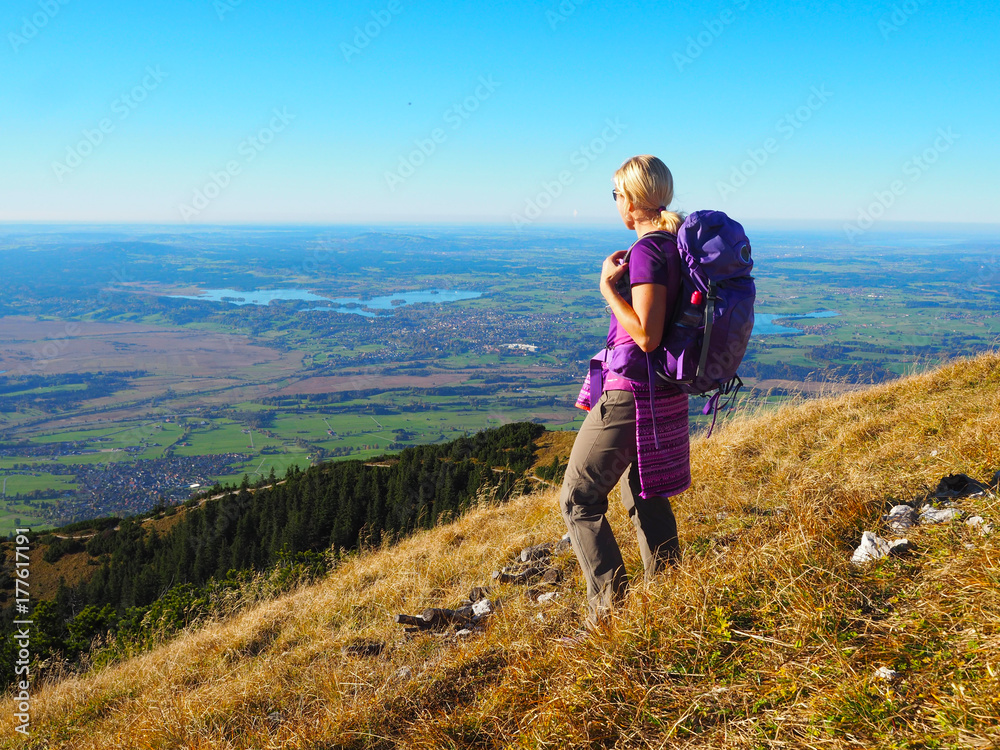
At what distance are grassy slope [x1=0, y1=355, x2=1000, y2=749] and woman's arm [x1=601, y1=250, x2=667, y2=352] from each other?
1.09m

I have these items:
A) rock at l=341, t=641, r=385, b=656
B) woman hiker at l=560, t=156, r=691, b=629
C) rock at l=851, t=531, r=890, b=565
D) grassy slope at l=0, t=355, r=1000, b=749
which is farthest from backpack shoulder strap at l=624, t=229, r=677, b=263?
rock at l=341, t=641, r=385, b=656

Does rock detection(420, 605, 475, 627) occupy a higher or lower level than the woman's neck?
lower

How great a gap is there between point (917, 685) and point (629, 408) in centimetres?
127

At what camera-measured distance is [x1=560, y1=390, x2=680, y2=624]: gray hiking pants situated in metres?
2.36

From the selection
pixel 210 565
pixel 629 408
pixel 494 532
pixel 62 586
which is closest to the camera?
pixel 629 408


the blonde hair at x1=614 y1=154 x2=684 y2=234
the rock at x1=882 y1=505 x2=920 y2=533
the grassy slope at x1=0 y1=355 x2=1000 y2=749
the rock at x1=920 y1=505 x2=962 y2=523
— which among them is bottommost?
the grassy slope at x1=0 y1=355 x2=1000 y2=749

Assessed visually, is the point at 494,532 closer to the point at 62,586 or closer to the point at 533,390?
the point at 62,586

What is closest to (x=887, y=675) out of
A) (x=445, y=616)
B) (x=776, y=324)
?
(x=445, y=616)

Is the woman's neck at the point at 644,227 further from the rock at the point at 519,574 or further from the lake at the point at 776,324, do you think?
the lake at the point at 776,324

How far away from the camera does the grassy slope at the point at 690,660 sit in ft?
5.43

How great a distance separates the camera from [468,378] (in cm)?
7350

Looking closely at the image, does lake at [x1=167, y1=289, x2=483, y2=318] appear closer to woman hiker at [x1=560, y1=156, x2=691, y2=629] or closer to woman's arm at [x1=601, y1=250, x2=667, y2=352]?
woman hiker at [x1=560, y1=156, x2=691, y2=629]

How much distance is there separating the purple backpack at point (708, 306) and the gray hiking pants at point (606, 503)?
0.84ft

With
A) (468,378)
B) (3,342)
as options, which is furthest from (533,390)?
(3,342)
